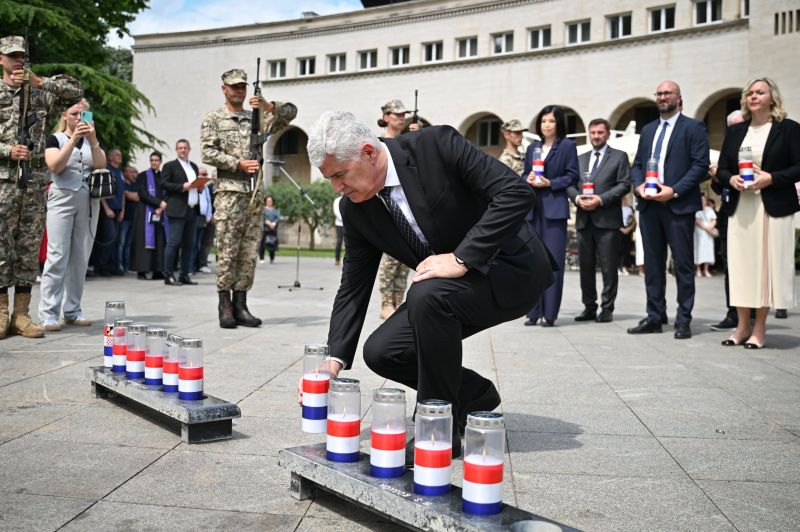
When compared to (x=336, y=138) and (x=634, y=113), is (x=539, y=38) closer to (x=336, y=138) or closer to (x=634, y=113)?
(x=634, y=113)

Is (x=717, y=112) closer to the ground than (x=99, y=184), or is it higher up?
higher up

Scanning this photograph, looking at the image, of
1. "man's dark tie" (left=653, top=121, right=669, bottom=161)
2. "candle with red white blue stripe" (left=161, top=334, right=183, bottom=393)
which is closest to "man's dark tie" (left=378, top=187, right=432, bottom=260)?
"candle with red white blue stripe" (left=161, top=334, right=183, bottom=393)

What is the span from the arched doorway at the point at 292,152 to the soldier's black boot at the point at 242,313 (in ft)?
153

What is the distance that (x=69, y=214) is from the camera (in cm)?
765

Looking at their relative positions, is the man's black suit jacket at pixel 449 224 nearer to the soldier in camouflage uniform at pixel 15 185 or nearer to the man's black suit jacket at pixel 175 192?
the soldier in camouflage uniform at pixel 15 185

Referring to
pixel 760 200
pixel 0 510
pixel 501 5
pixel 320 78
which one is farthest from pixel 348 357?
pixel 320 78

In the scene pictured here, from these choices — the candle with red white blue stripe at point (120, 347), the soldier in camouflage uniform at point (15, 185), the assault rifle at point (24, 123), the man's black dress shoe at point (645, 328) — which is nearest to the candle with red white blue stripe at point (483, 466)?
the candle with red white blue stripe at point (120, 347)

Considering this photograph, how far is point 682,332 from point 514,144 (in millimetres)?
3558

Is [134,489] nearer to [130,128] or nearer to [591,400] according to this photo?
[591,400]

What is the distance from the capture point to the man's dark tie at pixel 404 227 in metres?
3.44

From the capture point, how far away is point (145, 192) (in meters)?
15.1

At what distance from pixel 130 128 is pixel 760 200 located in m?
16.7

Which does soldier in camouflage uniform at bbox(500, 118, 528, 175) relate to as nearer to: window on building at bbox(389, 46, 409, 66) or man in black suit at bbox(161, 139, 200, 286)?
man in black suit at bbox(161, 139, 200, 286)

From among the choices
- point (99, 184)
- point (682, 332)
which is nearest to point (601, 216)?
point (682, 332)
